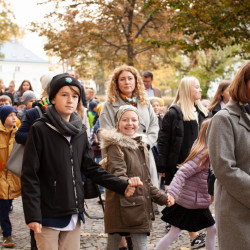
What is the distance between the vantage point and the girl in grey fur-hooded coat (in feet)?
13.0

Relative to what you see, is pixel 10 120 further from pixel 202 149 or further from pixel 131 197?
pixel 202 149

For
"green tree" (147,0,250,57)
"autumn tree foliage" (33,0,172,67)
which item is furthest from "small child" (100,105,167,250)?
"autumn tree foliage" (33,0,172,67)

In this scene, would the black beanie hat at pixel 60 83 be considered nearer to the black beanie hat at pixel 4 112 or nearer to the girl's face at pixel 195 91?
the black beanie hat at pixel 4 112

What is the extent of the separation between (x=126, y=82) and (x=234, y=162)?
106 inches

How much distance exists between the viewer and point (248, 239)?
9.34 ft

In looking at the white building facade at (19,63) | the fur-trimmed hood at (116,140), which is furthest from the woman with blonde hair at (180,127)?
the white building facade at (19,63)

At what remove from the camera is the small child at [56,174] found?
10.4ft

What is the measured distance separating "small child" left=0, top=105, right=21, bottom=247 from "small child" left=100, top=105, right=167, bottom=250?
1.99m

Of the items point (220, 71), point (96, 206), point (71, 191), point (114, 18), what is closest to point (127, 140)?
point (71, 191)

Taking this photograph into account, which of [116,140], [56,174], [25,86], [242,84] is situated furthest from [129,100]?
[25,86]

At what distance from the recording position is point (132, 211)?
3.96m

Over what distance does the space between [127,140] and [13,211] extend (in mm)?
4129

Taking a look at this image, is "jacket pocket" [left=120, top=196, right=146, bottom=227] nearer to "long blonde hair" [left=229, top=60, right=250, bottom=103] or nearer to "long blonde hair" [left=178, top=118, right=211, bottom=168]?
"long blonde hair" [left=178, top=118, right=211, bottom=168]

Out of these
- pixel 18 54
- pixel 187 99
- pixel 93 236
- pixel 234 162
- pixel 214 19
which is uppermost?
pixel 18 54
